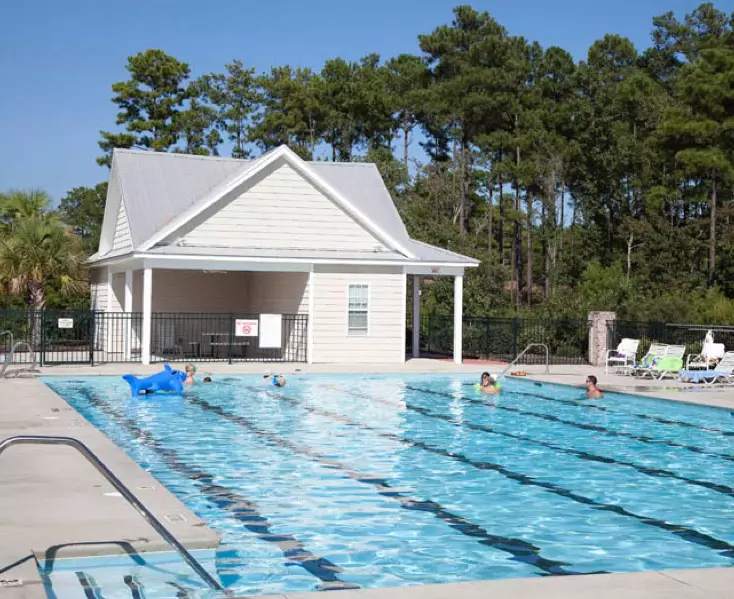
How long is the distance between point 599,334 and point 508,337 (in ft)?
13.9

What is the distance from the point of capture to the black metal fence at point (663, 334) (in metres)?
30.0

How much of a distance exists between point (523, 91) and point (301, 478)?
5252cm

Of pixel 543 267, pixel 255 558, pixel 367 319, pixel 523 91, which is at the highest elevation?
pixel 523 91

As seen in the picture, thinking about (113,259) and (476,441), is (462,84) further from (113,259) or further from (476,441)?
(476,441)

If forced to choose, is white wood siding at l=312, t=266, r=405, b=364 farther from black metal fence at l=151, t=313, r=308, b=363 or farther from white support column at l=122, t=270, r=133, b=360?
white support column at l=122, t=270, r=133, b=360

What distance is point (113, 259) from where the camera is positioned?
29953 mm

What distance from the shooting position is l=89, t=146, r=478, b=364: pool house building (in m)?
28.4

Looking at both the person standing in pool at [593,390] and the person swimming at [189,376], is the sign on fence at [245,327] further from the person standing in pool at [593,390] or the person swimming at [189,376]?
the person standing in pool at [593,390]

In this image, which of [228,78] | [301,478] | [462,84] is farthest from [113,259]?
[228,78]

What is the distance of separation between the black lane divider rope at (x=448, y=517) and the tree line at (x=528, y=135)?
33999 mm

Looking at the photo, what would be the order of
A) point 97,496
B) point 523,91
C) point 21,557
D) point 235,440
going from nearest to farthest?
point 21,557
point 97,496
point 235,440
point 523,91

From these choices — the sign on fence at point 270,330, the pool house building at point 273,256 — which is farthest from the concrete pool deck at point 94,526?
the pool house building at point 273,256

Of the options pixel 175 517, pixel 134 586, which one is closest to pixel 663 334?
pixel 175 517

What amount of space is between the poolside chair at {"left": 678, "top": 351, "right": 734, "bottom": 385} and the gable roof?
866 centimetres
